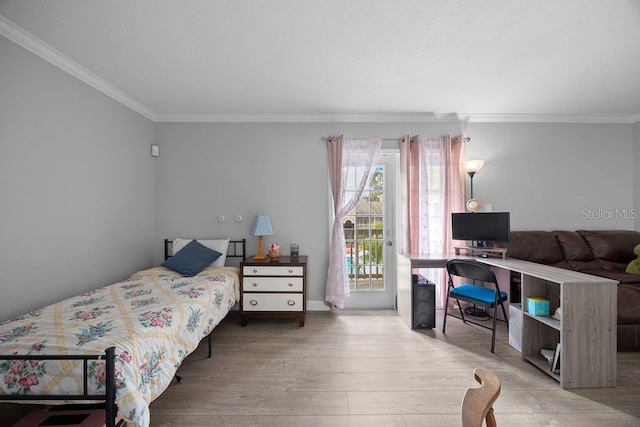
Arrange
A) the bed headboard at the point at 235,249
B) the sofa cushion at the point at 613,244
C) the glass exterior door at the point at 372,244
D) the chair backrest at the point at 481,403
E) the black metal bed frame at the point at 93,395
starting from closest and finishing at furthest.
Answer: the chair backrest at the point at 481,403, the black metal bed frame at the point at 93,395, the sofa cushion at the point at 613,244, the bed headboard at the point at 235,249, the glass exterior door at the point at 372,244

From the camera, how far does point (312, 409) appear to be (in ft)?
6.25

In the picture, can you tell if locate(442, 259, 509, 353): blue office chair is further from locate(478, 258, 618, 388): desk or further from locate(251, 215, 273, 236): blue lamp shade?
locate(251, 215, 273, 236): blue lamp shade

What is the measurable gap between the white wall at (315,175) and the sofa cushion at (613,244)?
0.26m

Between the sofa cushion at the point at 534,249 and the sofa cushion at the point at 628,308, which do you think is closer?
the sofa cushion at the point at 628,308

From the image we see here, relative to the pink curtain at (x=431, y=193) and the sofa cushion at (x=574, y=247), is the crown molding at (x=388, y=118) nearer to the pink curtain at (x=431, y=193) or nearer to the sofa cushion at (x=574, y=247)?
the pink curtain at (x=431, y=193)

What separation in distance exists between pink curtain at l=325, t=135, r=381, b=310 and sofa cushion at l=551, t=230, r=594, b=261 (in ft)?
8.63

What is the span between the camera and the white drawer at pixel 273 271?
329 centimetres

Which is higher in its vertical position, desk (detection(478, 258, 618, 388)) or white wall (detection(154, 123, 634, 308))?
white wall (detection(154, 123, 634, 308))

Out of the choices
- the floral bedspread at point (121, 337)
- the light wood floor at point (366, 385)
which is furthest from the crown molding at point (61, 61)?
the light wood floor at point (366, 385)

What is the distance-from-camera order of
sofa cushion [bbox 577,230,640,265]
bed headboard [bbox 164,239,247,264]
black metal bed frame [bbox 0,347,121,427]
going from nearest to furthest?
1. black metal bed frame [bbox 0,347,121,427]
2. sofa cushion [bbox 577,230,640,265]
3. bed headboard [bbox 164,239,247,264]

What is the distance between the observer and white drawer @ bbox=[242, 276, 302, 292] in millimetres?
3291

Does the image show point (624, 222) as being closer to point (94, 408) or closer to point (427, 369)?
point (427, 369)

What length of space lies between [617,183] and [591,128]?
2.80 ft

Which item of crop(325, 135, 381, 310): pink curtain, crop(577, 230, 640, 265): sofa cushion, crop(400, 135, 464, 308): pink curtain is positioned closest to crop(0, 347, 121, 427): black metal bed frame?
crop(325, 135, 381, 310): pink curtain
